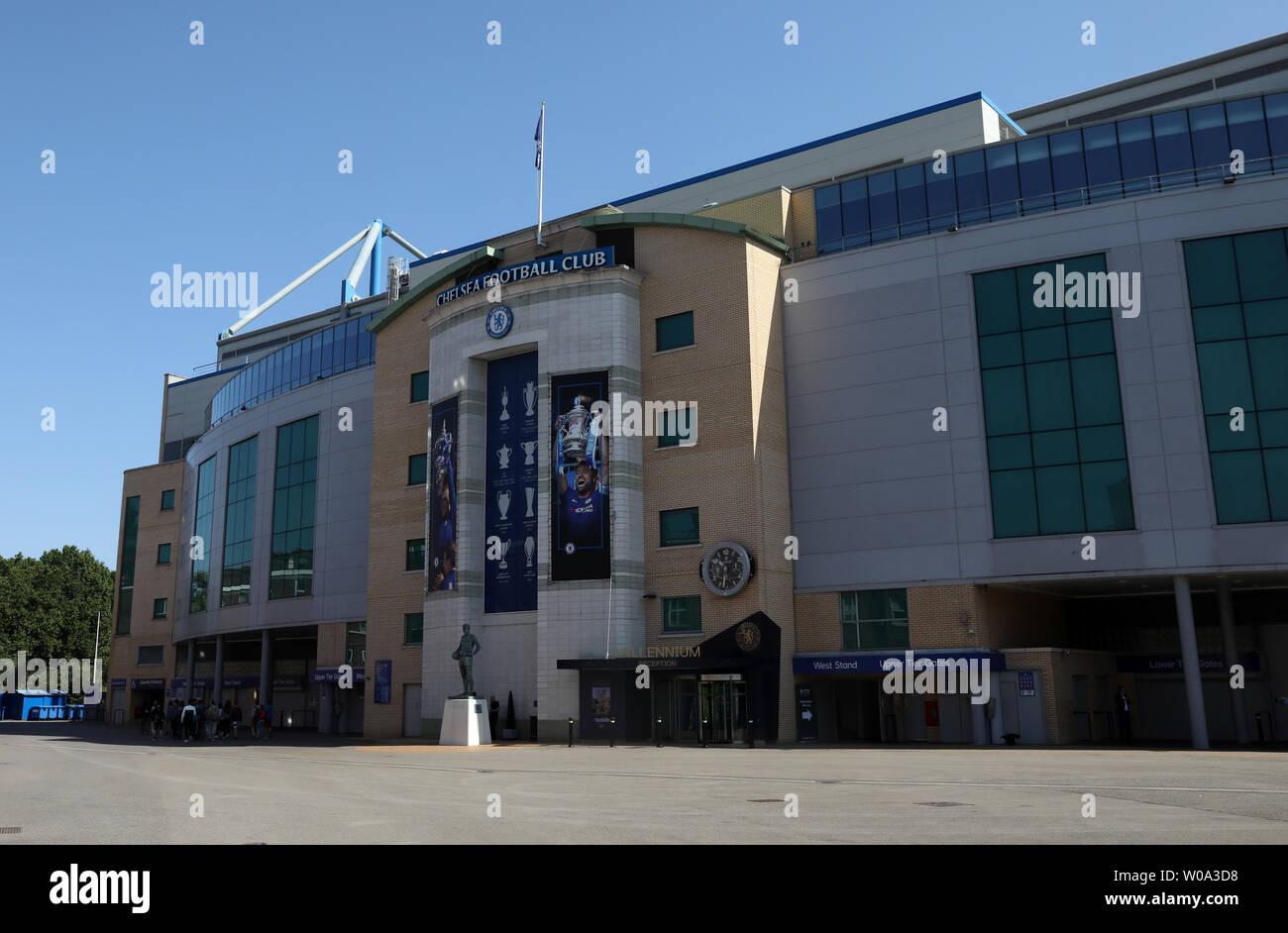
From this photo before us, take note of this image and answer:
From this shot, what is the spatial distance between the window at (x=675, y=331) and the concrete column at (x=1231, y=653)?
22.9 m

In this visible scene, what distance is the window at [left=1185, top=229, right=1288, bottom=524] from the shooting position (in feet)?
124

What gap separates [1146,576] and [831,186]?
21.2 metres

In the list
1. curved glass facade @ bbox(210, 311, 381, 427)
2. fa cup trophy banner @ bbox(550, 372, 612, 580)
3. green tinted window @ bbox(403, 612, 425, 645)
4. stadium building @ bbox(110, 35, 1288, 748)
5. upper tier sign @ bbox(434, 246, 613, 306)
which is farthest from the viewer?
curved glass facade @ bbox(210, 311, 381, 427)

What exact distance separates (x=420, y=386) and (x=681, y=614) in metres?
20.3

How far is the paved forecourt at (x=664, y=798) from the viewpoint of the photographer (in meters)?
12.9

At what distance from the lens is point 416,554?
178 feet

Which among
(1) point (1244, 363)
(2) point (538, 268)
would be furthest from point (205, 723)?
(1) point (1244, 363)

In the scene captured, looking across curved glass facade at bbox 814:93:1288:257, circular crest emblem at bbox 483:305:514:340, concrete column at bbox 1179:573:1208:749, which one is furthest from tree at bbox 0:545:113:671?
concrete column at bbox 1179:573:1208:749

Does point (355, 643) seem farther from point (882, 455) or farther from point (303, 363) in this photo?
point (882, 455)

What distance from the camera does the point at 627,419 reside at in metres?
46.1

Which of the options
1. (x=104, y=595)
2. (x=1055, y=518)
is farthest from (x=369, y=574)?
(x=104, y=595)

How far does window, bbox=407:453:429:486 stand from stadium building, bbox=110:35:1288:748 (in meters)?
0.17

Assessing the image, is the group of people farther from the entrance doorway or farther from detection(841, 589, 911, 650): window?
detection(841, 589, 911, 650): window

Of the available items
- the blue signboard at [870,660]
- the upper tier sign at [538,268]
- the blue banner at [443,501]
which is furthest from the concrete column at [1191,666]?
the blue banner at [443,501]
